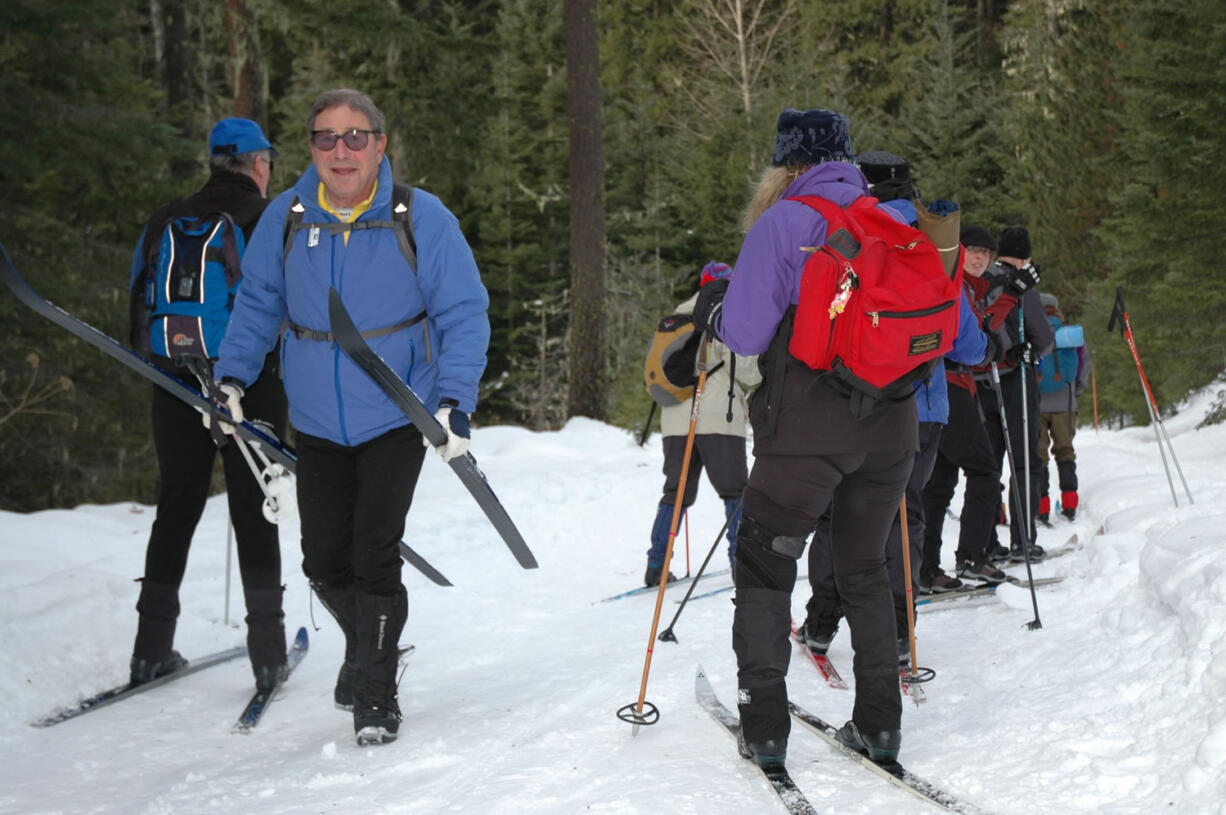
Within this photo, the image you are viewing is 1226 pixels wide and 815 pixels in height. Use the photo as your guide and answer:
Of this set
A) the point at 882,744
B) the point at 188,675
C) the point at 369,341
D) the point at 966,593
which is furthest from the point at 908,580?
the point at 188,675

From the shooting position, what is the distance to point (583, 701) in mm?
4484

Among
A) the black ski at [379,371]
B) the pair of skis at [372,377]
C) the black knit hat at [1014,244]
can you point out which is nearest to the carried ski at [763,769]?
the pair of skis at [372,377]

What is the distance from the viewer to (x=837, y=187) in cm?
346

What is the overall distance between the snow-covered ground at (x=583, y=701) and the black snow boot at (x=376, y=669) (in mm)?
88

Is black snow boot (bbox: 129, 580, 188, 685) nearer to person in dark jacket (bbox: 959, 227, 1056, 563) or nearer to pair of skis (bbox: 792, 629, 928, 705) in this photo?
pair of skis (bbox: 792, 629, 928, 705)

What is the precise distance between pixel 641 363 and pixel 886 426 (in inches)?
646

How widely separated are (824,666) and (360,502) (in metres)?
2.21

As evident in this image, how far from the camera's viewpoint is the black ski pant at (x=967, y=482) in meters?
6.53

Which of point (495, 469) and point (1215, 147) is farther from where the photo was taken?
point (1215, 147)

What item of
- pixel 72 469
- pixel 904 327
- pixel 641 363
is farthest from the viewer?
pixel 641 363

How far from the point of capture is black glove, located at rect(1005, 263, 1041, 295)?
6629mm

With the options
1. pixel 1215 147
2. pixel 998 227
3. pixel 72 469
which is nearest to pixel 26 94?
pixel 72 469

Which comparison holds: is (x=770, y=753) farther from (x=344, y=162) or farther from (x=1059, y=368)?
(x=1059, y=368)

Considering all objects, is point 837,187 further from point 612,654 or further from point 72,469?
point 72,469
